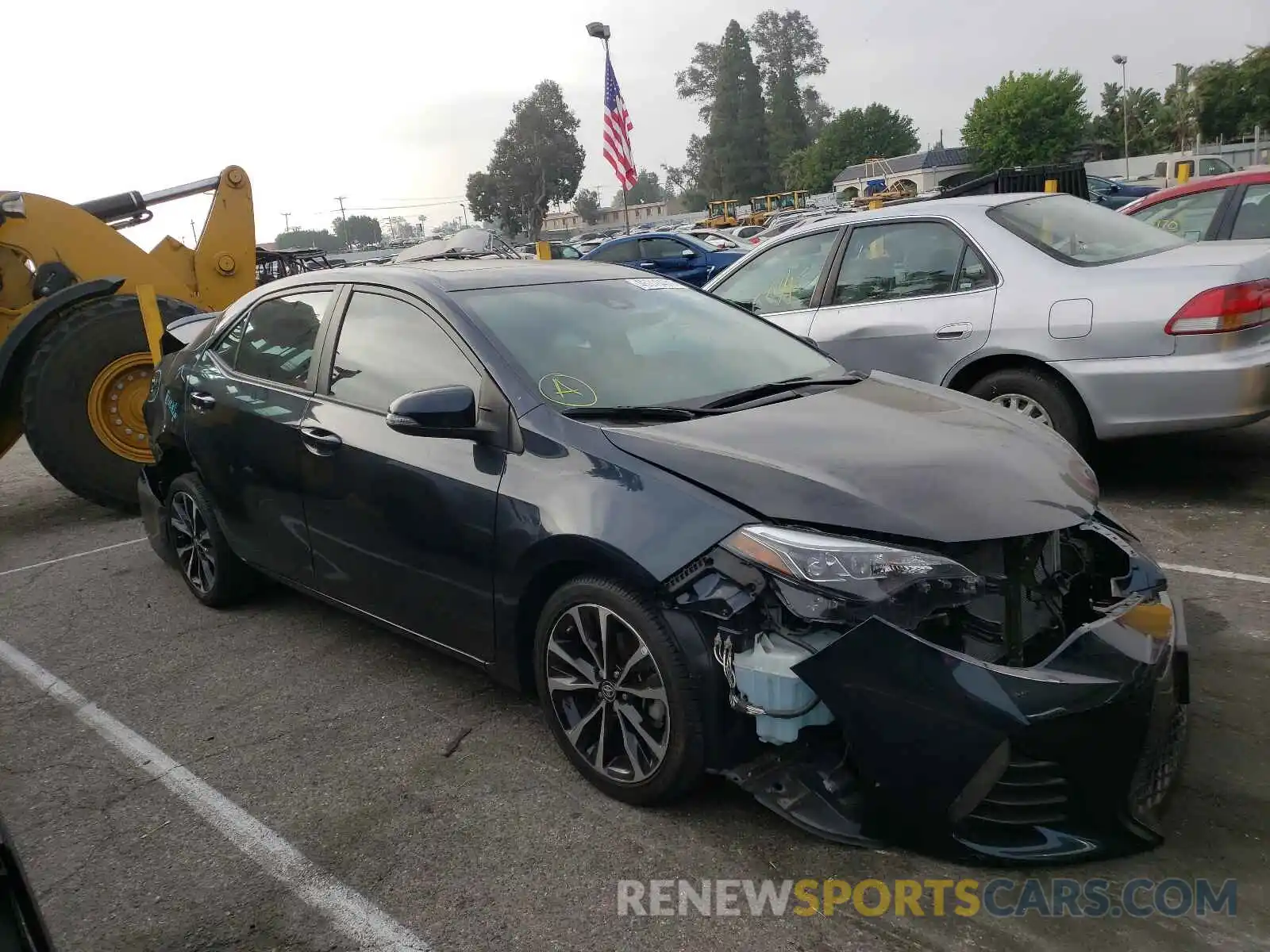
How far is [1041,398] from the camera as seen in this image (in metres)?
5.20

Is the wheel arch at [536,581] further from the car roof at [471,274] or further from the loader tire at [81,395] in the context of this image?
the loader tire at [81,395]

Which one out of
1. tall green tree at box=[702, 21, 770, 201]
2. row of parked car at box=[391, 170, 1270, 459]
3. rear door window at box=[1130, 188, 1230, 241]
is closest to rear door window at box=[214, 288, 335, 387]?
row of parked car at box=[391, 170, 1270, 459]

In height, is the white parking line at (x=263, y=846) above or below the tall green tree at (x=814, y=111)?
below

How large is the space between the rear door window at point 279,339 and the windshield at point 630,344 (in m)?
0.87

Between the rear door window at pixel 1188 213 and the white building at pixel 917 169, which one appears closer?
the rear door window at pixel 1188 213

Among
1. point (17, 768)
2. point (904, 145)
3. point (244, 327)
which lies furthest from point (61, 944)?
point (904, 145)

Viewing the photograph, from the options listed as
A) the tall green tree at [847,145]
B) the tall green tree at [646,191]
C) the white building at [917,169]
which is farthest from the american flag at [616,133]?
the tall green tree at [646,191]

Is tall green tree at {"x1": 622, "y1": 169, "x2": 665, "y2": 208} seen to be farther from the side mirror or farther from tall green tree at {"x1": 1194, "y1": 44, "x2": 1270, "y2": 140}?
the side mirror

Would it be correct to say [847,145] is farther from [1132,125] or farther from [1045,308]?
[1045,308]

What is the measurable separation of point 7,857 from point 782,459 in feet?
6.40

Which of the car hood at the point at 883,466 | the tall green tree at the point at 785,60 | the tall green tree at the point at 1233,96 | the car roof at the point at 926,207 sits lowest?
the car hood at the point at 883,466

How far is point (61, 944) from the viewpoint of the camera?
256 cm

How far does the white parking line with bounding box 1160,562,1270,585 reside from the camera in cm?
416

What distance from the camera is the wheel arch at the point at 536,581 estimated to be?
9.04ft
